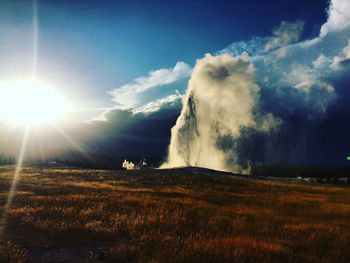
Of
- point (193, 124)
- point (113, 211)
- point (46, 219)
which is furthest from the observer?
point (193, 124)

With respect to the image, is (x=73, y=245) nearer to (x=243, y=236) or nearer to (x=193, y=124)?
(x=243, y=236)

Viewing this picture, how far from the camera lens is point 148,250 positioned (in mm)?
10398

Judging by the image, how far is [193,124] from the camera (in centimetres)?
10794

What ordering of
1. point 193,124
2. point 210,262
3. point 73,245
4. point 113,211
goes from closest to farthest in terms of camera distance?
point 210,262 → point 73,245 → point 113,211 → point 193,124

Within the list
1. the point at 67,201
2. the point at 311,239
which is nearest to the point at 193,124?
the point at 67,201

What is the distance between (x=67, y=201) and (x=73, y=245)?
9623 mm

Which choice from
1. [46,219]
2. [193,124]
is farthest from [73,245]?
[193,124]

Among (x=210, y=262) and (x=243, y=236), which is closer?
(x=210, y=262)

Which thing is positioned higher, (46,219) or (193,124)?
(193,124)

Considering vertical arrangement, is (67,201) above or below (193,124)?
below

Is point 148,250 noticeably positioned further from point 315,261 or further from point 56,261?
point 315,261

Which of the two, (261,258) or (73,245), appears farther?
(73,245)

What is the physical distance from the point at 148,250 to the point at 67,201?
11.3 m

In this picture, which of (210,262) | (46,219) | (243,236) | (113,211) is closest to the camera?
(210,262)
